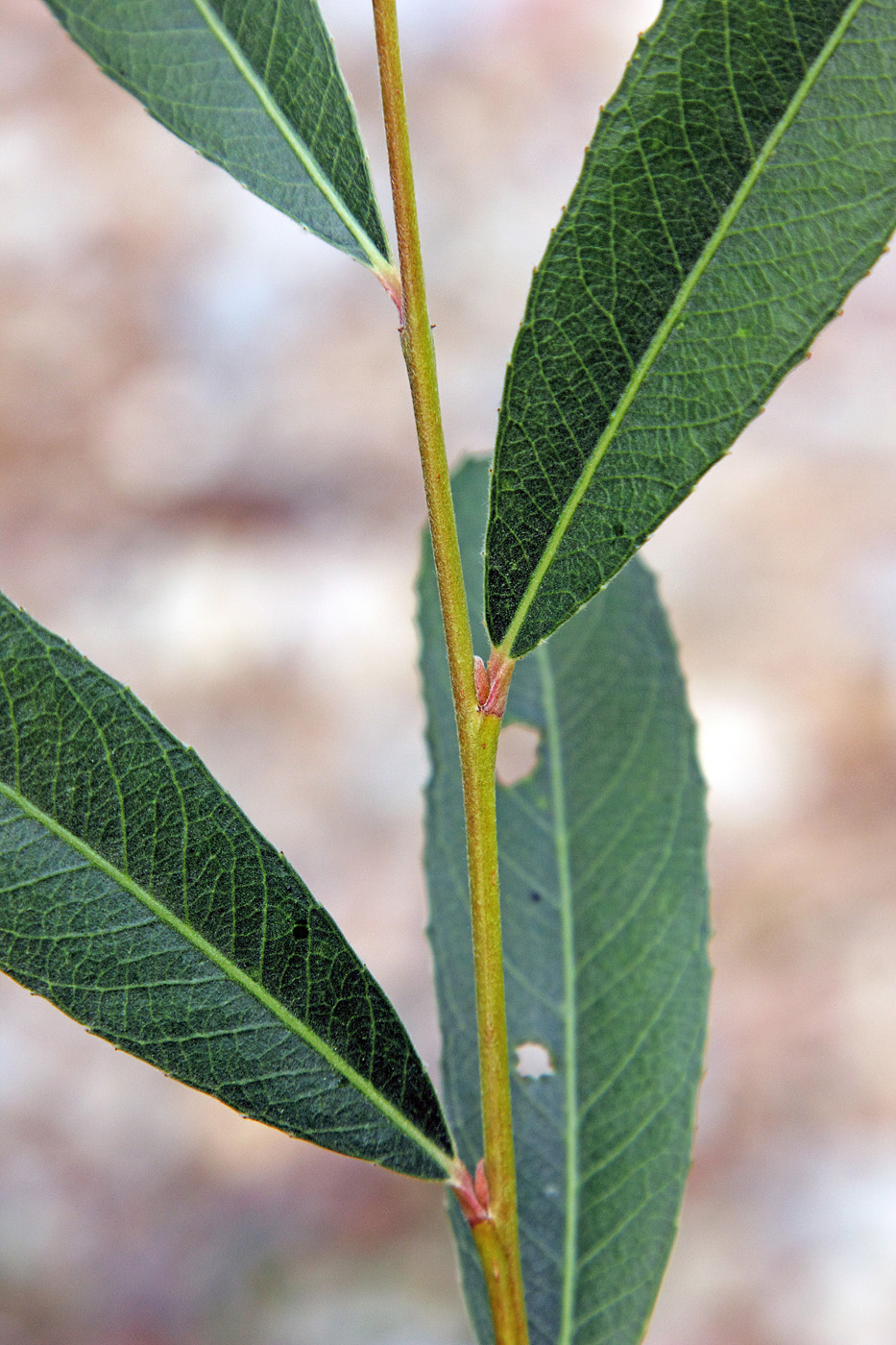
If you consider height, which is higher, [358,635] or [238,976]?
[358,635]

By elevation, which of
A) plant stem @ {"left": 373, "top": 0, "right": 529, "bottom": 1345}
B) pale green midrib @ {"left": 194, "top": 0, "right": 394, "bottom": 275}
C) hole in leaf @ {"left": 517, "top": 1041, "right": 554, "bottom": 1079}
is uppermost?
pale green midrib @ {"left": 194, "top": 0, "right": 394, "bottom": 275}

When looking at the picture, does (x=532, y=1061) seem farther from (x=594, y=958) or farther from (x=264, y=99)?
(x=264, y=99)

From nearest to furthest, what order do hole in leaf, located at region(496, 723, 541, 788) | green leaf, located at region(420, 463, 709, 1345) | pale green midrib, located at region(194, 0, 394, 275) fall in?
1. pale green midrib, located at region(194, 0, 394, 275)
2. green leaf, located at region(420, 463, 709, 1345)
3. hole in leaf, located at region(496, 723, 541, 788)

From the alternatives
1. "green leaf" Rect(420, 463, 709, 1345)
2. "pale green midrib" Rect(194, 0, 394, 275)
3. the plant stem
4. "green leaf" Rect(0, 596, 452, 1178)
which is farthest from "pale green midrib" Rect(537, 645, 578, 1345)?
"pale green midrib" Rect(194, 0, 394, 275)

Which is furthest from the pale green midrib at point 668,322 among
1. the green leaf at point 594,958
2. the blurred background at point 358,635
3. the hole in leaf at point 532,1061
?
the blurred background at point 358,635

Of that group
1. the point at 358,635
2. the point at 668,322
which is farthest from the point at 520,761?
the point at 358,635

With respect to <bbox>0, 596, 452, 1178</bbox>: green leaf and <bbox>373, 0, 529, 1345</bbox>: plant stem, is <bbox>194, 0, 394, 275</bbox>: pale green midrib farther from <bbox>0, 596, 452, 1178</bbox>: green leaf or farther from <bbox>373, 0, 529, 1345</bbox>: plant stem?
<bbox>0, 596, 452, 1178</bbox>: green leaf

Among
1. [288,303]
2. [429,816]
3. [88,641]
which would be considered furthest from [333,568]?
[429,816]
